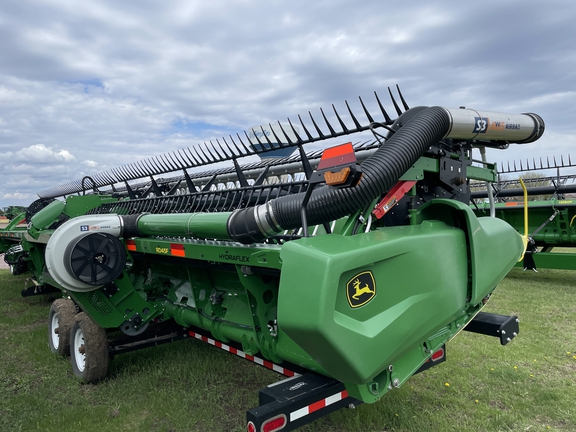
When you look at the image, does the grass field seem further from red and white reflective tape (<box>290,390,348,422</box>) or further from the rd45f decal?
the rd45f decal

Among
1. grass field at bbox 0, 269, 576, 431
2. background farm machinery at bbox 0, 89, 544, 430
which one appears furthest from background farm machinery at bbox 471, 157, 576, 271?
background farm machinery at bbox 0, 89, 544, 430

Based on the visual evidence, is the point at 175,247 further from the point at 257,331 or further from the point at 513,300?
the point at 513,300

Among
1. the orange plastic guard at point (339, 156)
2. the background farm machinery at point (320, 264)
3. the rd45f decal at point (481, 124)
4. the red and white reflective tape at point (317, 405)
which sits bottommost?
Result: the red and white reflective tape at point (317, 405)

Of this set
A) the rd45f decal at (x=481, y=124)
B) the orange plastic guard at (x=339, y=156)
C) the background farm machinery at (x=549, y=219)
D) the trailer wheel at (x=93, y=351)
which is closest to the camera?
the orange plastic guard at (x=339, y=156)

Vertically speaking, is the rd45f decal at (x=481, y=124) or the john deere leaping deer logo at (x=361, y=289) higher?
the rd45f decal at (x=481, y=124)

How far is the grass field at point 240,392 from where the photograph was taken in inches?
130

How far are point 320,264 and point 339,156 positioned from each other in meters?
0.62

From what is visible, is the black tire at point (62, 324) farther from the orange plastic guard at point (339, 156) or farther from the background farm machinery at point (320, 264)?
the orange plastic guard at point (339, 156)

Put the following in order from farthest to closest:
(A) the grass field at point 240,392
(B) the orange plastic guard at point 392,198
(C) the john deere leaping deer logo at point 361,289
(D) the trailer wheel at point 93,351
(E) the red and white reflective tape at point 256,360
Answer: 1. (D) the trailer wheel at point 93,351
2. (A) the grass field at point 240,392
3. (E) the red and white reflective tape at point 256,360
4. (B) the orange plastic guard at point 392,198
5. (C) the john deere leaping deer logo at point 361,289

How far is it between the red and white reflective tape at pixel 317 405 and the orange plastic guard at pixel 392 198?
0.99 meters

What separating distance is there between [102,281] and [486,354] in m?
3.75

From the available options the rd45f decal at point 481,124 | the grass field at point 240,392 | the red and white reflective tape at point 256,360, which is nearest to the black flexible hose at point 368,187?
the rd45f decal at point 481,124

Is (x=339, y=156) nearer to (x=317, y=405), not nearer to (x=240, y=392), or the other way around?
(x=317, y=405)

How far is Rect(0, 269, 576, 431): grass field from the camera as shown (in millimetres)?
Result: 3299
